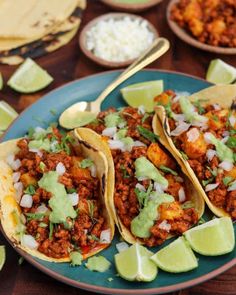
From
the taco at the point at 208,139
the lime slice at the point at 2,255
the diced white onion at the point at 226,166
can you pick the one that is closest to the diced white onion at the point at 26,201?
the lime slice at the point at 2,255

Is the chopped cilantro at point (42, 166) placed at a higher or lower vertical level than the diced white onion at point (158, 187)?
higher

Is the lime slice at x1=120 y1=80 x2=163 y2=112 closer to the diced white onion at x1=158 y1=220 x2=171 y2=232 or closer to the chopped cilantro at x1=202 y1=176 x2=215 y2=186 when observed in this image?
the chopped cilantro at x1=202 y1=176 x2=215 y2=186

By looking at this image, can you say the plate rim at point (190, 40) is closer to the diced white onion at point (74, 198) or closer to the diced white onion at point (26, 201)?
the diced white onion at point (74, 198)

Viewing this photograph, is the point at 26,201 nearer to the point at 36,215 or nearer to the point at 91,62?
the point at 36,215

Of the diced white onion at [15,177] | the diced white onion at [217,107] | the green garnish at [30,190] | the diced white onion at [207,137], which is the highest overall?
the diced white onion at [15,177]

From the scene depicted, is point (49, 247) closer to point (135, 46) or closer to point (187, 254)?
point (187, 254)

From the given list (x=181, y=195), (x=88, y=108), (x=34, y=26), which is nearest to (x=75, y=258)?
(x=181, y=195)
